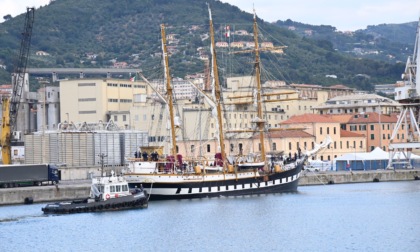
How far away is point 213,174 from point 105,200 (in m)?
16.0

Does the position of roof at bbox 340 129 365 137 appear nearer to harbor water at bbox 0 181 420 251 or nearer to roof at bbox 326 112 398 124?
roof at bbox 326 112 398 124

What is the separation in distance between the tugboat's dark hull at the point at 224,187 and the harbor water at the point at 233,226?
4.67 ft

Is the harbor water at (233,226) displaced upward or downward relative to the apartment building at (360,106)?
downward

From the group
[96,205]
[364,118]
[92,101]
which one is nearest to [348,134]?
[364,118]

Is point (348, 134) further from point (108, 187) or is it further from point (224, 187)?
point (108, 187)

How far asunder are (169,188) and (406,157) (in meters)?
45.8

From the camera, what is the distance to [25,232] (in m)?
67.1

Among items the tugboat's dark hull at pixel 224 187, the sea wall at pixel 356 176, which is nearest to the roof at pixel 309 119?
the sea wall at pixel 356 176

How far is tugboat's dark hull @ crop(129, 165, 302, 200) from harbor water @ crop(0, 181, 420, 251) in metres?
1.42

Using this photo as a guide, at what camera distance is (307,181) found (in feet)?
371

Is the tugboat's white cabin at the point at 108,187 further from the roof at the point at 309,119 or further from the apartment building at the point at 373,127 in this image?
the apartment building at the point at 373,127

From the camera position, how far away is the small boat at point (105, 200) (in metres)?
77.4

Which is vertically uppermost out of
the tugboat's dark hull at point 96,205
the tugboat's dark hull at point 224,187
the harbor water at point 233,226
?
the tugboat's dark hull at point 224,187

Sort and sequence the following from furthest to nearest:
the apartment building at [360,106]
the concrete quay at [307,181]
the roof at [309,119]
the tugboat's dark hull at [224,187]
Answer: the apartment building at [360,106] < the roof at [309,119] < the concrete quay at [307,181] < the tugboat's dark hull at [224,187]
